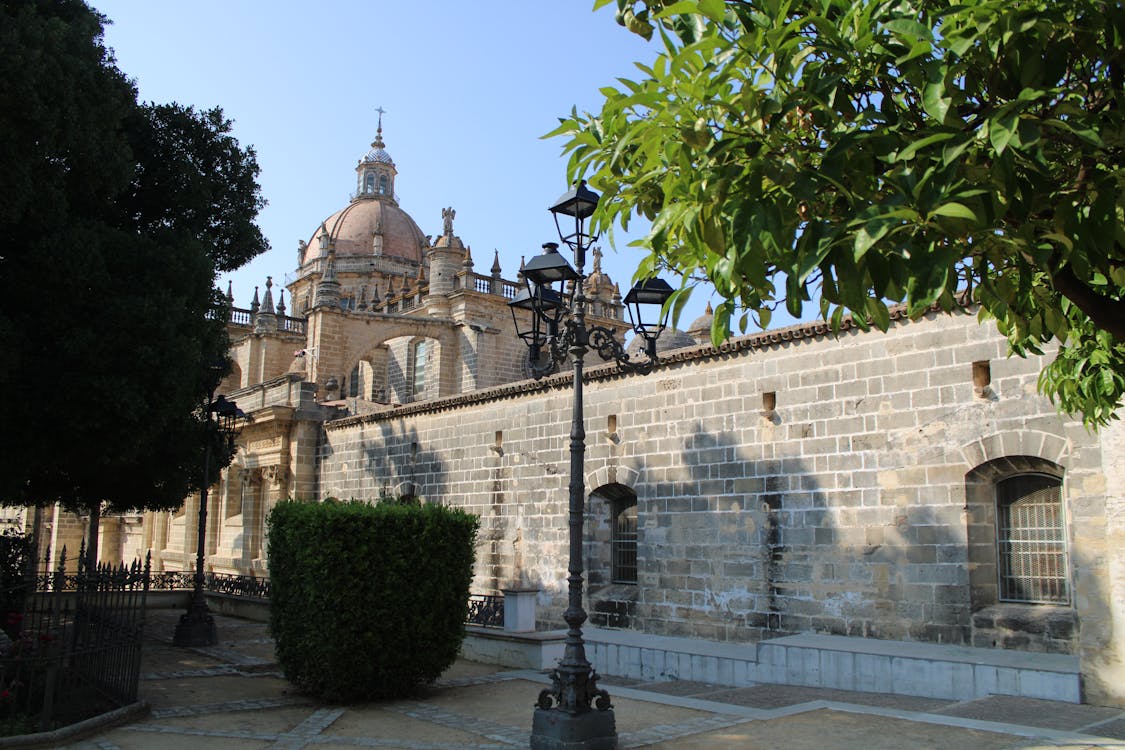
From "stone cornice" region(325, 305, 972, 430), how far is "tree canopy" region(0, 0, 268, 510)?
20.1 ft

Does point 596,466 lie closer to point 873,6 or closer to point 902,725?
point 902,725

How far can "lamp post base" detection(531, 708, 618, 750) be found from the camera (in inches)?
269

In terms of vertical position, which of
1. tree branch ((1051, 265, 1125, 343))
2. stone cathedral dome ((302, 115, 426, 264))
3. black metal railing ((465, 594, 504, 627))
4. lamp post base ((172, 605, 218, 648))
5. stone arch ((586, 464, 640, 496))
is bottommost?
lamp post base ((172, 605, 218, 648))

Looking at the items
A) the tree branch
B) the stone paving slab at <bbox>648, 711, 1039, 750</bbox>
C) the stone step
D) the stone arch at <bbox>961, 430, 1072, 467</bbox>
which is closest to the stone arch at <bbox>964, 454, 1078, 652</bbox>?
the stone arch at <bbox>961, 430, 1072, 467</bbox>

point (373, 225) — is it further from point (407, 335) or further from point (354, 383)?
point (407, 335)

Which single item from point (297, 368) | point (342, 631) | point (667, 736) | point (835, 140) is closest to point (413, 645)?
point (342, 631)

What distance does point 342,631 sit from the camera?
9.02m

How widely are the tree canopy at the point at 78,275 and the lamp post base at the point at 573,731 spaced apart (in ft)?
20.6

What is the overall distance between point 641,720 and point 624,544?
6865 mm

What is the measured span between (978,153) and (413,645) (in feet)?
24.7

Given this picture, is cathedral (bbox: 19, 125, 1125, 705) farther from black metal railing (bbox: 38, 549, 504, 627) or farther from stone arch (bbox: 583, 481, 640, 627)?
black metal railing (bbox: 38, 549, 504, 627)

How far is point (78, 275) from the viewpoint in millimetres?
10461

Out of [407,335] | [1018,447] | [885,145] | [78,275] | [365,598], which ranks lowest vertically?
[365,598]

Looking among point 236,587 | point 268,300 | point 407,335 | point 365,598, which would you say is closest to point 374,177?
point 268,300
